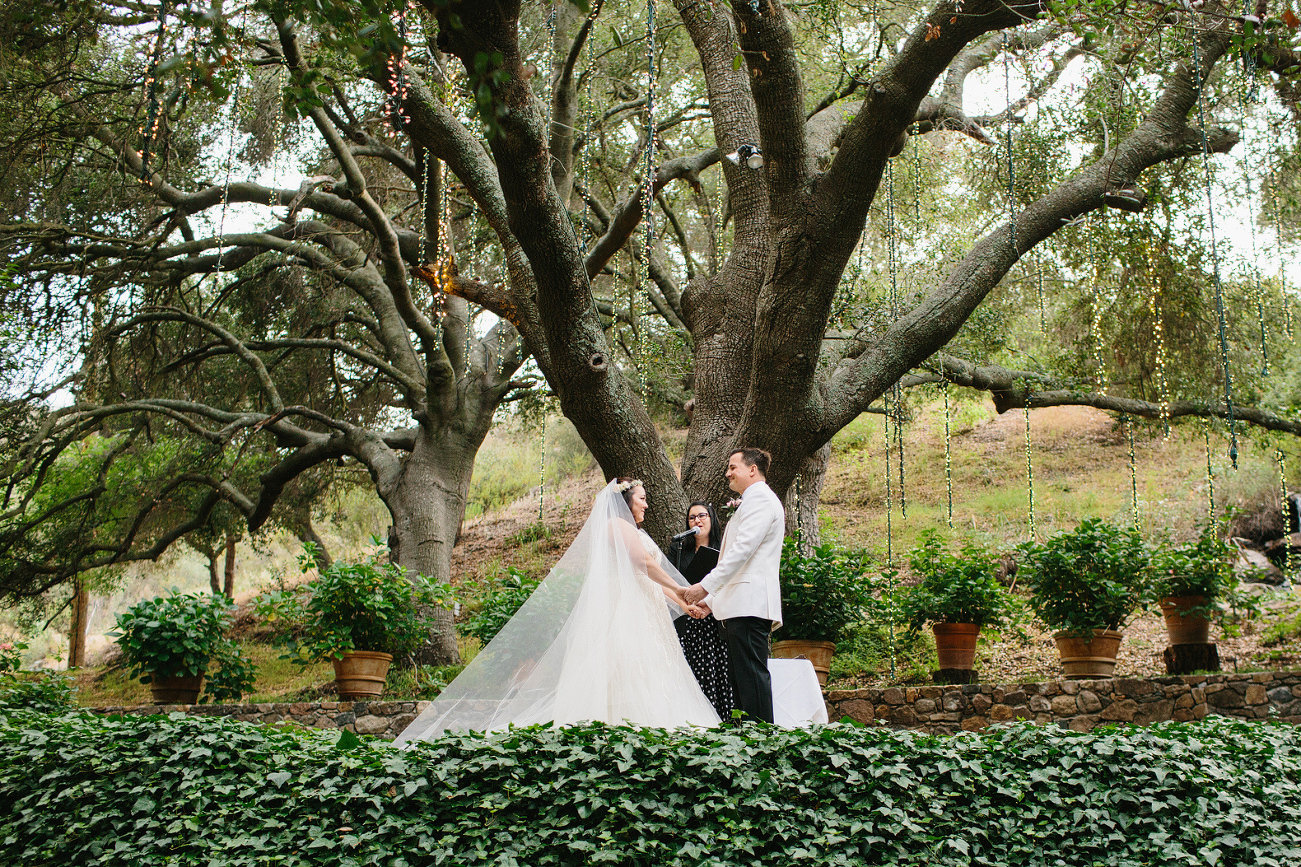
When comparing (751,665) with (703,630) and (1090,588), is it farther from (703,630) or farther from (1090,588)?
(1090,588)

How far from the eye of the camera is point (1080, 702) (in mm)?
5926

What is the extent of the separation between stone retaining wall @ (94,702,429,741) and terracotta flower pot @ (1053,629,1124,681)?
452cm

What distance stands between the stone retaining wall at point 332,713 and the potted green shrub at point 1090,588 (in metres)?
4.48

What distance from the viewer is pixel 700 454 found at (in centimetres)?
713

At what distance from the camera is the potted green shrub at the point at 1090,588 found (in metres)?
6.27

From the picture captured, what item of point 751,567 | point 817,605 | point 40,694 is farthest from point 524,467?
point 751,567

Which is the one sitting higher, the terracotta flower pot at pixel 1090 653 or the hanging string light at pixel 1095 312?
the hanging string light at pixel 1095 312

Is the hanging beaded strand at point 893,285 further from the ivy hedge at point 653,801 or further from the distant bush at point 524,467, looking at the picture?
the distant bush at point 524,467

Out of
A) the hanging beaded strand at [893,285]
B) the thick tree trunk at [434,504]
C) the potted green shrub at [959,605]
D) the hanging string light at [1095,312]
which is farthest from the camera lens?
the thick tree trunk at [434,504]

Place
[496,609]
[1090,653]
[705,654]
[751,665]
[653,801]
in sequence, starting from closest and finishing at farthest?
[653,801] < [751,665] < [705,654] < [1090,653] < [496,609]

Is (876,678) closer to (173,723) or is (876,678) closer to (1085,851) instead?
(1085,851)

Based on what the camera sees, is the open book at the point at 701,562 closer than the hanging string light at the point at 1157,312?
Yes

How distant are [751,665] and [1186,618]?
3.52 meters

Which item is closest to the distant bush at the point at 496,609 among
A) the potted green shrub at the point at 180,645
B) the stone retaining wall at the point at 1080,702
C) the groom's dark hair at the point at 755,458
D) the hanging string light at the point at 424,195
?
the potted green shrub at the point at 180,645
